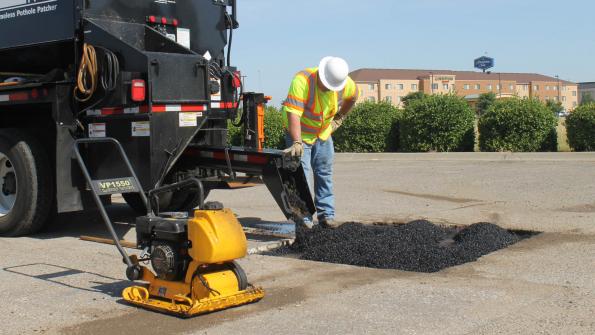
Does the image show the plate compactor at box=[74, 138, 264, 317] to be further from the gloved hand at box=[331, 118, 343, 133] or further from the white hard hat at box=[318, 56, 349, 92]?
the gloved hand at box=[331, 118, 343, 133]

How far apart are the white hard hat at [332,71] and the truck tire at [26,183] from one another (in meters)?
2.98

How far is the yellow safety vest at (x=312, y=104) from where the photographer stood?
7508 mm

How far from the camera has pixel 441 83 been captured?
11031 cm

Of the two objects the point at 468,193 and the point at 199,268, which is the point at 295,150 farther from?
the point at 468,193

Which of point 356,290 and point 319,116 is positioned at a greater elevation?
point 319,116

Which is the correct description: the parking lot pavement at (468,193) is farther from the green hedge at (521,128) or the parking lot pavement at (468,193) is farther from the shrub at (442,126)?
the shrub at (442,126)

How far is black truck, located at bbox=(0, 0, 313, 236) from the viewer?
7250 millimetres

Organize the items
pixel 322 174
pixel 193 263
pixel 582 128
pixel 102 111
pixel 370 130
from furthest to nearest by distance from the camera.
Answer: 1. pixel 370 130
2. pixel 582 128
3. pixel 322 174
4. pixel 102 111
5. pixel 193 263

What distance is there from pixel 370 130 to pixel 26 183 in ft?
47.6

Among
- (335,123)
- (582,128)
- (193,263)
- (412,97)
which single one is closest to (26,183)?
(335,123)

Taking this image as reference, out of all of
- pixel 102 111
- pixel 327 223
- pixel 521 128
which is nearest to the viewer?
pixel 102 111

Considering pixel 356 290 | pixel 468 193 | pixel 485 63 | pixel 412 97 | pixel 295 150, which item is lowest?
pixel 356 290

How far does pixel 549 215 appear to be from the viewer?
851 cm

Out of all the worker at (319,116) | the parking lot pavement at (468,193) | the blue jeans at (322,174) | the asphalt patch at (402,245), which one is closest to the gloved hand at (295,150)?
the worker at (319,116)
